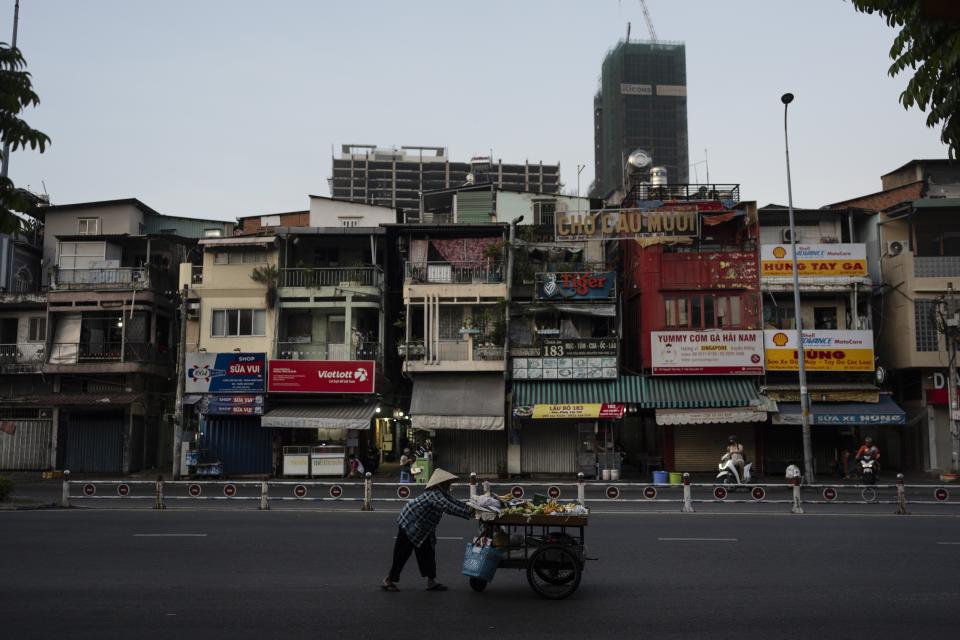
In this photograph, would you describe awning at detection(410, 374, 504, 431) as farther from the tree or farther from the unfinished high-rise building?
the unfinished high-rise building

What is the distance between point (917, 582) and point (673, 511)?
9852mm

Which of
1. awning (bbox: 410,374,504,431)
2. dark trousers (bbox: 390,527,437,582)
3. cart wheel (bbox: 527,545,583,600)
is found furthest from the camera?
A: awning (bbox: 410,374,504,431)

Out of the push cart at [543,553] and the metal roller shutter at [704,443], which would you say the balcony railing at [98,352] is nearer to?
the metal roller shutter at [704,443]

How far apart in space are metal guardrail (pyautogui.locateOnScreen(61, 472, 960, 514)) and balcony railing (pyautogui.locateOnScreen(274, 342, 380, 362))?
324 inches

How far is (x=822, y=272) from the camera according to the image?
35094 millimetres

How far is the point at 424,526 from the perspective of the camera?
10.7 m

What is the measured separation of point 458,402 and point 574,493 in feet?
28.1

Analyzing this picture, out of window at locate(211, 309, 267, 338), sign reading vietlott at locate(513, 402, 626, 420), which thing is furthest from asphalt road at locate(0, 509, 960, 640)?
window at locate(211, 309, 267, 338)

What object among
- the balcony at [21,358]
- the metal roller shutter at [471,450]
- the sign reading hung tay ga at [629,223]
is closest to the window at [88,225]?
the balcony at [21,358]

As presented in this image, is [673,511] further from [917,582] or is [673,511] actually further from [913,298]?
[913,298]

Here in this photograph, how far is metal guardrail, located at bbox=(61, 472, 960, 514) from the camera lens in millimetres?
21156

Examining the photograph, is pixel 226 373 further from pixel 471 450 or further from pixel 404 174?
pixel 404 174

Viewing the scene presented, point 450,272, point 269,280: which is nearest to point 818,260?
point 450,272

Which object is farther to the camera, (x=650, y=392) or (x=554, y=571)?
(x=650, y=392)
